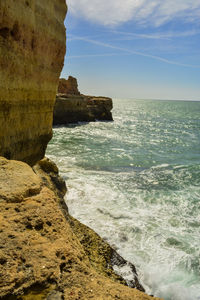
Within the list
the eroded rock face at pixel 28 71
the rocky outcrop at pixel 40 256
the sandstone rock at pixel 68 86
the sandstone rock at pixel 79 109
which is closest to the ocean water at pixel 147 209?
the eroded rock face at pixel 28 71

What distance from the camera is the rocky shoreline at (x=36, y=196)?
207cm

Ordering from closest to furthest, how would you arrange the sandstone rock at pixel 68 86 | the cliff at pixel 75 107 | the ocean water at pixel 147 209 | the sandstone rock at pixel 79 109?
the ocean water at pixel 147 209 → the sandstone rock at pixel 79 109 → the cliff at pixel 75 107 → the sandstone rock at pixel 68 86

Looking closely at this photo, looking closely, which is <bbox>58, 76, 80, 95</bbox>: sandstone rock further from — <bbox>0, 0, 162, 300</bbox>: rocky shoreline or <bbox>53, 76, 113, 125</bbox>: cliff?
<bbox>0, 0, 162, 300</bbox>: rocky shoreline

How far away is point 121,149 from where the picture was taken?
19.8 metres

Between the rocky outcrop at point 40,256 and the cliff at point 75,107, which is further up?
the cliff at point 75,107

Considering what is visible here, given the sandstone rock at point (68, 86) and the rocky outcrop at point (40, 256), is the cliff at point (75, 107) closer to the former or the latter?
the sandstone rock at point (68, 86)

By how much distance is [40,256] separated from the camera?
2213 millimetres

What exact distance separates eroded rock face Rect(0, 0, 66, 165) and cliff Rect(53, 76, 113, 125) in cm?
2523

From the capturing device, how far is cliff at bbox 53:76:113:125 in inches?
1351

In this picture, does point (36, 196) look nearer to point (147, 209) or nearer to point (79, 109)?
point (147, 209)

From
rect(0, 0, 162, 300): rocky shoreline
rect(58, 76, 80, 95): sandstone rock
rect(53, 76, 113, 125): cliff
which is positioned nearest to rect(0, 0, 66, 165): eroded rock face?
rect(0, 0, 162, 300): rocky shoreline

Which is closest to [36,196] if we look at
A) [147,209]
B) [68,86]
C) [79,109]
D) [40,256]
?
[40,256]

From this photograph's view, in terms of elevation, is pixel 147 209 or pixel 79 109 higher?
pixel 79 109

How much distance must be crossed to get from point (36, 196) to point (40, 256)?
882 millimetres
